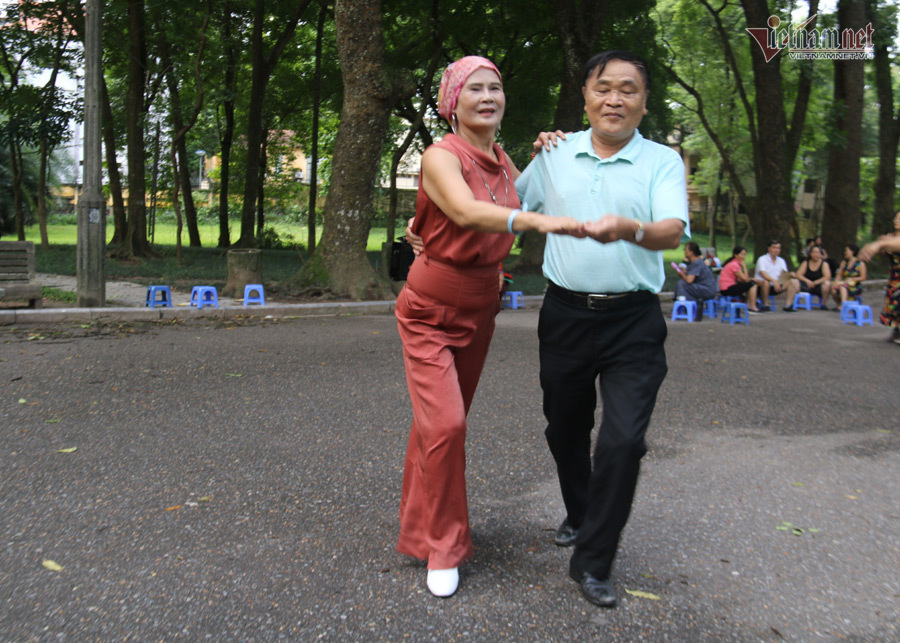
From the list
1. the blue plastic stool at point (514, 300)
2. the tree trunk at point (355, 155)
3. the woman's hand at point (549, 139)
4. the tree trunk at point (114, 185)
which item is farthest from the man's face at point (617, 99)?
the tree trunk at point (114, 185)

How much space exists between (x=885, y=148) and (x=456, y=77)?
97.9ft

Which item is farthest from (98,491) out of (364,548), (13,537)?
(364,548)

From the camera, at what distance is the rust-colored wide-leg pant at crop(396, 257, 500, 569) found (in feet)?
11.4

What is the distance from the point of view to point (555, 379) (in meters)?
3.60

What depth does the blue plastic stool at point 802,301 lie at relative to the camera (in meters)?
18.0

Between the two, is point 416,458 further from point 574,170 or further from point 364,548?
point 574,170

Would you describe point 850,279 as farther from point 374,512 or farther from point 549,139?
point 549,139

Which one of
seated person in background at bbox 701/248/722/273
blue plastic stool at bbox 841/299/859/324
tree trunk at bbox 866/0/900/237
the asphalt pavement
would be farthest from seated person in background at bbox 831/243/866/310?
tree trunk at bbox 866/0/900/237

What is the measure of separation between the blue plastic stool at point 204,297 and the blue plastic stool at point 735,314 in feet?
26.7

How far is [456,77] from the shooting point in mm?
3436

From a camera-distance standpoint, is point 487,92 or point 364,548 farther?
point 364,548

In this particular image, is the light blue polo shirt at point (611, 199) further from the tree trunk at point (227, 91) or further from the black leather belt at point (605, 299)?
the tree trunk at point (227, 91)

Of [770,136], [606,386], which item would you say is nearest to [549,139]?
[606,386]

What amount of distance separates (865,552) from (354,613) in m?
2.37
